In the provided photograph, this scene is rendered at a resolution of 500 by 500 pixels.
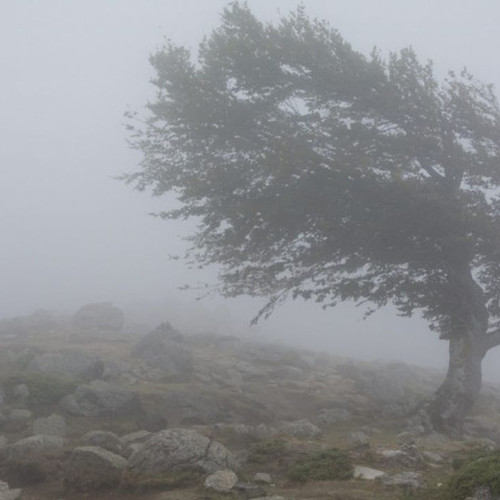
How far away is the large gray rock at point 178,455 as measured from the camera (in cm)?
998

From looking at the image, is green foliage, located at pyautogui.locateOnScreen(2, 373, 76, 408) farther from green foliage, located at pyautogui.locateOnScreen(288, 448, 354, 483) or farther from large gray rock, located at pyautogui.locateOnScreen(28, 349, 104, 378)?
green foliage, located at pyautogui.locateOnScreen(288, 448, 354, 483)

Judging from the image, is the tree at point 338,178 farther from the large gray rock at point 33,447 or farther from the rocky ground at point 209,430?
the large gray rock at point 33,447

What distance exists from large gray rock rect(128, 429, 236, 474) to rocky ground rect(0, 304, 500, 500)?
22 mm

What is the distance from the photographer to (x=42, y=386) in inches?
699

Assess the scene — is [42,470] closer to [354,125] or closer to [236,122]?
[236,122]

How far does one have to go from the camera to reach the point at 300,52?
22406mm

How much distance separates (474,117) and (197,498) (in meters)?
18.9

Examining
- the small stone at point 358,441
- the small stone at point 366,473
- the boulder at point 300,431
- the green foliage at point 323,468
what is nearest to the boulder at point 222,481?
the green foliage at point 323,468

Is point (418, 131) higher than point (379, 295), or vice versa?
point (418, 131)

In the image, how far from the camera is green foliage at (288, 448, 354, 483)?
995 cm

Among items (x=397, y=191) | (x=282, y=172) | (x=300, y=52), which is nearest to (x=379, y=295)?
(x=397, y=191)

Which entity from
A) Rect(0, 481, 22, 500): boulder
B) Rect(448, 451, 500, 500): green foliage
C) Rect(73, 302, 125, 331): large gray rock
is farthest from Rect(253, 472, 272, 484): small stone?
Rect(73, 302, 125, 331): large gray rock

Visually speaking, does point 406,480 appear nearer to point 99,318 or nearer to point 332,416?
Result: point 332,416

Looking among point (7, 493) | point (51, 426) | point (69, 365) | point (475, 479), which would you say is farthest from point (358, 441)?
point (69, 365)
